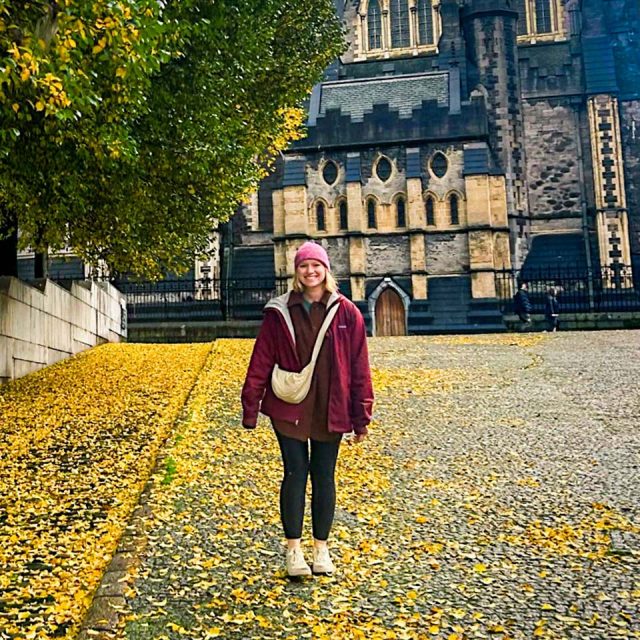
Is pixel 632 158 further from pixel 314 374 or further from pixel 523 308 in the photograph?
pixel 314 374

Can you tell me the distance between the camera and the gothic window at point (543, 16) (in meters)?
39.5

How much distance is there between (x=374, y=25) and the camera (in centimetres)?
4056

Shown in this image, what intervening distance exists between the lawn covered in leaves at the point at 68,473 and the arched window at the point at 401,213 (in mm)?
18445

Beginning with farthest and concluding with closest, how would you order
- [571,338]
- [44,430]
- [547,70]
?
[547,70], [571,338], [44,430]

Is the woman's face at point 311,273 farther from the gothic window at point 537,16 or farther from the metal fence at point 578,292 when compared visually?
the gothic window at point 537,16

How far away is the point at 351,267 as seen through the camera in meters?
30.2

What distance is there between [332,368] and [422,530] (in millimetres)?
1727

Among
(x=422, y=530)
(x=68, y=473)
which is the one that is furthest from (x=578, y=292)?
(x=422, y=530)

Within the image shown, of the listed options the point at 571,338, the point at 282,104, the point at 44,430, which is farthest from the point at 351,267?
the point at 44,430

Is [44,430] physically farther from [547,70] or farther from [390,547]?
[547,70]

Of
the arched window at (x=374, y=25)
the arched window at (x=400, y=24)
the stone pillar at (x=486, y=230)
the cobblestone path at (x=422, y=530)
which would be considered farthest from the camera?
the arched window at (x=374, y=25)

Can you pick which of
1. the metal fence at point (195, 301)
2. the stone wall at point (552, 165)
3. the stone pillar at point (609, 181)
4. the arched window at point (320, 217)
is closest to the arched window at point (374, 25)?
the stone wall at point (552, 165)

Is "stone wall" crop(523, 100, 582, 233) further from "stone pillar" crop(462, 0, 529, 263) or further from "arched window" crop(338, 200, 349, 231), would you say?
"arched window" crop(338, 200, 349, 231)

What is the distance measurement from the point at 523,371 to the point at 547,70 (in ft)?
97.2
